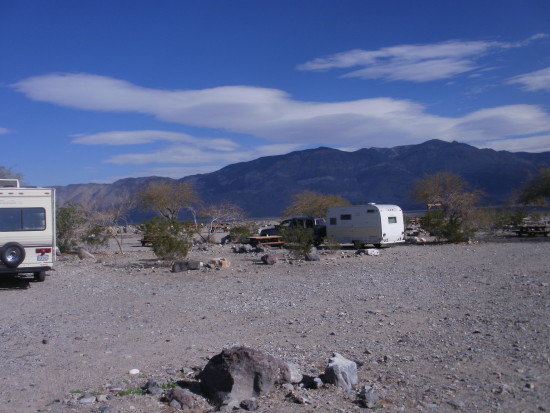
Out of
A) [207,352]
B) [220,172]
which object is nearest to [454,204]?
[207,352]

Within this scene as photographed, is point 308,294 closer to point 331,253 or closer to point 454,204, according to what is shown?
point 331,253

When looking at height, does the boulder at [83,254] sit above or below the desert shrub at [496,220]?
below

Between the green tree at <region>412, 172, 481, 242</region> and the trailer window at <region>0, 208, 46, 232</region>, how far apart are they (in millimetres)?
20449

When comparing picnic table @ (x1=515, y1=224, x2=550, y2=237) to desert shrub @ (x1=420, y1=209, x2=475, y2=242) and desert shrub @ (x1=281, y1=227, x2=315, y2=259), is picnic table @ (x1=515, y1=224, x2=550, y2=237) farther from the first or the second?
desert shrub @ (x1=281, y1=227, x2=315, y2=259)

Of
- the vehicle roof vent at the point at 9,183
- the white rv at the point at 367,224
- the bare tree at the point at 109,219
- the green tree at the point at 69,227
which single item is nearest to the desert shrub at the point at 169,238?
the vehicle roof vent at the point at 9,183

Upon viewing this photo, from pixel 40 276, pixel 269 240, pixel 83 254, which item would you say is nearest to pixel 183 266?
pixel 40 276

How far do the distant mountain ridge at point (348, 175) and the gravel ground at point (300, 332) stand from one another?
106391 millimetres

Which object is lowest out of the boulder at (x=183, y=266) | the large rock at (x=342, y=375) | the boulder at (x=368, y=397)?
the boulder at (x=368, y=397)

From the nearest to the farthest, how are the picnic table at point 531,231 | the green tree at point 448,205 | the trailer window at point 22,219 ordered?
the trailer window at point 22,219
the green tree at point 448,205
the picnic table at point 531,231

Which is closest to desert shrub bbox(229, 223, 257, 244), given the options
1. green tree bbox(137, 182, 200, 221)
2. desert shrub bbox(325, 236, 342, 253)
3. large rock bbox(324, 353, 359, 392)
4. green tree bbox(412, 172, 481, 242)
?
desert shrub bbox(325, 236, 342, 253)

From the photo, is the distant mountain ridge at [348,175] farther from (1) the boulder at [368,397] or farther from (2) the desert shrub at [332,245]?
(1) the boulder at [368,397]

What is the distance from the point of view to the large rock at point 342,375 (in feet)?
19.5

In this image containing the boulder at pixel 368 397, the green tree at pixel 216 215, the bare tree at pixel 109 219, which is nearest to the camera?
the boulder at pixel 368 397

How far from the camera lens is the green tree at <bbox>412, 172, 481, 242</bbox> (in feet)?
95.5
